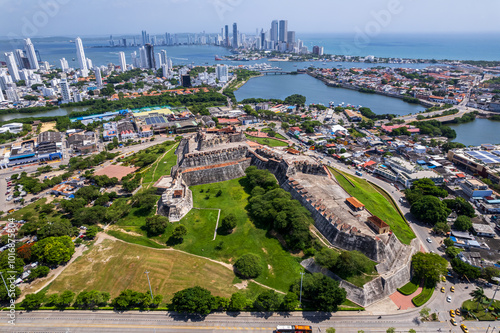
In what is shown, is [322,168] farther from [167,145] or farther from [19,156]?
[19,156]

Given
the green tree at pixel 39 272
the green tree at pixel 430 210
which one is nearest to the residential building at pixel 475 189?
the green tree at pixel 430 210

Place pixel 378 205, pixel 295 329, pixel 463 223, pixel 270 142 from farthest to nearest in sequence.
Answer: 1. pixel 270 142
2. pixel 378 205
3. pixel 463 223
4. pixel 295 329

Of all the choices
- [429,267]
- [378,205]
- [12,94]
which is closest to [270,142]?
[378,205]

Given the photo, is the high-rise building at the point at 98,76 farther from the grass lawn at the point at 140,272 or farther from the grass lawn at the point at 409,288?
the grass lawn at the point at 409,288

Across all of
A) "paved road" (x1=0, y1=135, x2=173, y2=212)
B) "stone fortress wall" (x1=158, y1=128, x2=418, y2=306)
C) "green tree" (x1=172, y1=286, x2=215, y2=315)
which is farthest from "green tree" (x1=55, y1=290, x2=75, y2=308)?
"paved road" (x1=0, y1=135, x2=173, y2=212)

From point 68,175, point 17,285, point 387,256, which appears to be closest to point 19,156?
point 68,175

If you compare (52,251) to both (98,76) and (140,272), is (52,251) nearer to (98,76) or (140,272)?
(140,272)

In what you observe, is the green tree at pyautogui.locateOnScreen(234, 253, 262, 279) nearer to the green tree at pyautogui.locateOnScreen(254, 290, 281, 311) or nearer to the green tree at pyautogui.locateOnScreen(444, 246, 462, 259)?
the green tree at pyautogui.locateOnScreen(254, 290, 281, 311)
